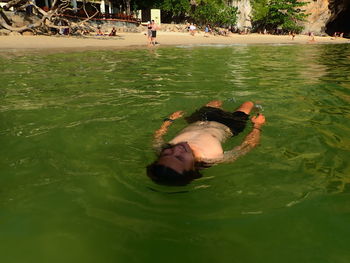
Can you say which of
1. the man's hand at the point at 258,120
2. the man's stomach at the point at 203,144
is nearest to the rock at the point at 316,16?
the man's hand at the point at 258,120

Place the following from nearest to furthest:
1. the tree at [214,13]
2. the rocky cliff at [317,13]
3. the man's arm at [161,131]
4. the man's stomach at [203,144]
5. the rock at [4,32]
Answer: the man's stomach at [203,144] < the man's arm at [161,131] < the rock at [4,32] < the tree at [214,13] < the rocky cliff at [317,13]

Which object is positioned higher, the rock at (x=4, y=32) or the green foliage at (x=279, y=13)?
the green foliage at (x=279, y=13)

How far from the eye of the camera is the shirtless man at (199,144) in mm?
3168

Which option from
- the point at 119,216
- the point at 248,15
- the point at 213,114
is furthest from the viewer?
the point at 248,15

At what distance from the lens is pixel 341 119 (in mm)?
5512

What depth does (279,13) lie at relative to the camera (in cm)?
4450

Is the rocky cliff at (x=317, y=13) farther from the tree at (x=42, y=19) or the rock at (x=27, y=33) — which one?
the rock at (x=27, y=33)

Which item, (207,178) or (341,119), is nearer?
(207,178)

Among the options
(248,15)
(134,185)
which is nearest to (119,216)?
(134,185)

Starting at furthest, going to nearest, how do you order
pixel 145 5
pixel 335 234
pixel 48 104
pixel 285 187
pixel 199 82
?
pixel 145 5, pixel 199 82, pixel 48 104, pixel 285 187, pixel 335 234

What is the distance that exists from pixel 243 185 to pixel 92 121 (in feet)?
9.86

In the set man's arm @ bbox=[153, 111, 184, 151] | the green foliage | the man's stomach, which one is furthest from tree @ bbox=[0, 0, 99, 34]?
the green foliage

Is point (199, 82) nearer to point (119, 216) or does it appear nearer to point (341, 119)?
point (341, 119)

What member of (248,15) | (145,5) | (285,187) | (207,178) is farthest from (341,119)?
(248,15)
